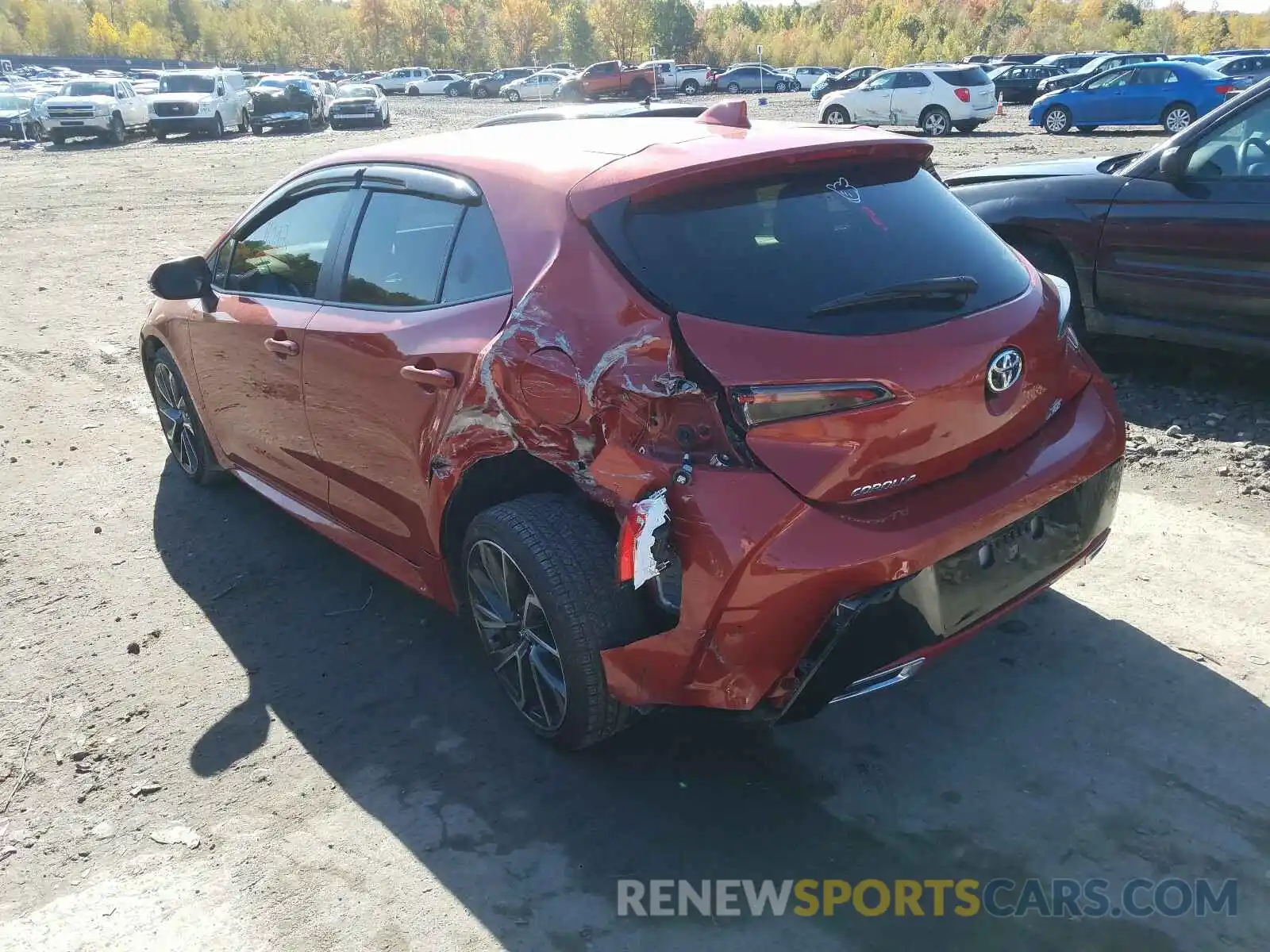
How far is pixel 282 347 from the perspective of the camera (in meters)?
3.92

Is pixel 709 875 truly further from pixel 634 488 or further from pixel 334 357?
pixel 334 357

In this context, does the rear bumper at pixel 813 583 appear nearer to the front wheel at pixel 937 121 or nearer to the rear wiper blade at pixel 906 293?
the rear wiper blade at pixel 906 293

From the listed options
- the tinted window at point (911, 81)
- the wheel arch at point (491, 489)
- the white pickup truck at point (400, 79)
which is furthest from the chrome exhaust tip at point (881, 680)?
the white pickup truck at point (400, 79)

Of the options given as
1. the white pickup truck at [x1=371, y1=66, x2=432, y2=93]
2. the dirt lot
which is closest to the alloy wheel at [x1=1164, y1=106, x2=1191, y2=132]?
the dirt lot

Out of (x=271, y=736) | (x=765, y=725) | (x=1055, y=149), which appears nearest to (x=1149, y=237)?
(x=765, y=725)

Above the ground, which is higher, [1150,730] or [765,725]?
[765,725]

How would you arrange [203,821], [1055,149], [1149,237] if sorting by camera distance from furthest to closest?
[1055,149] → [1149,237] → [203,821]

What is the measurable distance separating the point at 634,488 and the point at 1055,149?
1992cm

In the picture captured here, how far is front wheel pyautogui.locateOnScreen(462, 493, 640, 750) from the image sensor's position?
280 cm

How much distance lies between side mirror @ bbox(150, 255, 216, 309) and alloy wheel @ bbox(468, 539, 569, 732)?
2.10 m

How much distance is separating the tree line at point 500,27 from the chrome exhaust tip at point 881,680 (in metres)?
76.3

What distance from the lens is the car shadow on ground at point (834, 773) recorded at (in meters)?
2.63

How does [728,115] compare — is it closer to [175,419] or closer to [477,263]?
[477,263]

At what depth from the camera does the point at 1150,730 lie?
10.2 ft
